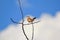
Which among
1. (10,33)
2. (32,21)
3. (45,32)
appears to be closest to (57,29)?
(45,32)

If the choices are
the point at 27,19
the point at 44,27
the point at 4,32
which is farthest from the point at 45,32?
the point at 4,32

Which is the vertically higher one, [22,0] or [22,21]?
[22,0]

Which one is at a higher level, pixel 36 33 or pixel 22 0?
pixel 22 0

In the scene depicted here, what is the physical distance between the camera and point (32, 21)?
3.56 ft

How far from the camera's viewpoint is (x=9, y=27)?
1.16 metres

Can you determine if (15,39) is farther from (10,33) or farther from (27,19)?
(27,19)

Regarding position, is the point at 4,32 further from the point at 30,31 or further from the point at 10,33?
the point at 30,31

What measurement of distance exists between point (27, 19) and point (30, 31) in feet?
0.28

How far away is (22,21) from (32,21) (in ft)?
0.20

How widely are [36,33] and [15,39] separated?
136 millimetres

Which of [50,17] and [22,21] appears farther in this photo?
[50,17]

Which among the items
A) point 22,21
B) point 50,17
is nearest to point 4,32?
point 22,21

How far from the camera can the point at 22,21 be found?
107 centimetres

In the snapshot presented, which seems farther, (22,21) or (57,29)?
(57,29)
